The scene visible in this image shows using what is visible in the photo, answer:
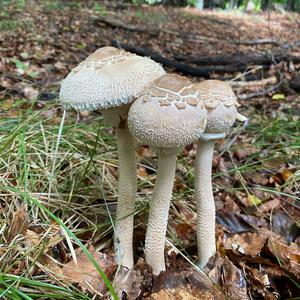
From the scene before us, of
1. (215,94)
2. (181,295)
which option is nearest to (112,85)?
(215,94)

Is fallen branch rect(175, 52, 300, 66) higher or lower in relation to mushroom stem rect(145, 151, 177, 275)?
lower

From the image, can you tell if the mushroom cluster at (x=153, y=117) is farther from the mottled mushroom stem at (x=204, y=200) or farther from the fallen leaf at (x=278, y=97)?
the fallen leaf at (x=278, y=97)

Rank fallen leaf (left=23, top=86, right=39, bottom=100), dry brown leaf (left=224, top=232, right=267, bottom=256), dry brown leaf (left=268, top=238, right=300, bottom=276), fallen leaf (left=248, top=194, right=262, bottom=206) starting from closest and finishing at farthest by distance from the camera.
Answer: dry brown leaf (left=268, top=238, right=300, bottom=276) → dry brown leaf (left=224, top=232, right=267, bottom=256) → fallen leaf (left=248, top=194, right=262, bottom=206) → fallen leaf (left=23, top=86, right=39, bottom=100)

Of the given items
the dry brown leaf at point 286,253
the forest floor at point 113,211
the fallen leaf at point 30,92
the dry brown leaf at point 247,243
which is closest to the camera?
the forest floor at point 113,211

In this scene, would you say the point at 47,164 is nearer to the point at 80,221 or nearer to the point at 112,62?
the point at 80,221

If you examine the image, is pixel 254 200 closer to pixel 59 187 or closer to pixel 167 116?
pixel 59 187

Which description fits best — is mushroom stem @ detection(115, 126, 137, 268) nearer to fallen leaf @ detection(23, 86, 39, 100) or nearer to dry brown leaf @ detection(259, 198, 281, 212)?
dry brown leaf @ detection(259, 198, 281, 212)

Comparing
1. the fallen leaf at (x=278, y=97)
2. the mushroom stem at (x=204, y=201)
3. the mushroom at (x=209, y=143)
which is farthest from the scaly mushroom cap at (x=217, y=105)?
the fallen leaf at (x=278, y=97)

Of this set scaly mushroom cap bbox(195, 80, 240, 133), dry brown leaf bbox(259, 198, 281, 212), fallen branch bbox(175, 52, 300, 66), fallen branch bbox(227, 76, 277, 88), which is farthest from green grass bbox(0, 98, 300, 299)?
fallen branch bbox(175, 52, 300, 66)
